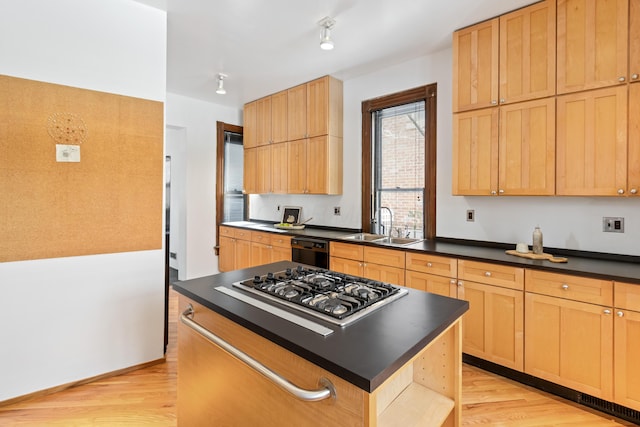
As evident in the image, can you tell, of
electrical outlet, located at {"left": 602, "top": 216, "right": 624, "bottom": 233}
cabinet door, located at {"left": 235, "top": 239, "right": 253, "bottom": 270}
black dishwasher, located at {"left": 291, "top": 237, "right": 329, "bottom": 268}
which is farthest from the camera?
cabinet door, located at {"left": 235, "top": 239, "right": 253, "bottom": 270}

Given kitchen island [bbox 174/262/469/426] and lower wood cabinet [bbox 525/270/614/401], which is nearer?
kitchen island [bbox 174/262/469/426]

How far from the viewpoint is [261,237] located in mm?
4328

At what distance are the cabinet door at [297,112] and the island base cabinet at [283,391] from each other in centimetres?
308

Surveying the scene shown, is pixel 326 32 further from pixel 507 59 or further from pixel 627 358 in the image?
pixel 627 358

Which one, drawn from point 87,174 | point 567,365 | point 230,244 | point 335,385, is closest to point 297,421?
point 335,385

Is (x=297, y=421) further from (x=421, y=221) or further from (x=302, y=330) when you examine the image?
(x=421, y=221)

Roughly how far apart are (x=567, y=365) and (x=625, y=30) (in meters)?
2.24

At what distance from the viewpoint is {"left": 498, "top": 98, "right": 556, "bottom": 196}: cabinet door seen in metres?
2.36

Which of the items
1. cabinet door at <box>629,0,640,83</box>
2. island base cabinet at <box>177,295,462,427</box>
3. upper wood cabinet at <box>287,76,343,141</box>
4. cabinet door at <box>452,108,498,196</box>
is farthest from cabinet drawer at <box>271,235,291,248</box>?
cabinet door at <box>629,0,640,83</box>

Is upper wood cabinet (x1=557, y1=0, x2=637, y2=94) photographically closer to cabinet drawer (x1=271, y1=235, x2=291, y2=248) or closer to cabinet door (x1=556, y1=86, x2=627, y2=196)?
cabinet door (x1=556, y1=86, x2=627, y2=196)

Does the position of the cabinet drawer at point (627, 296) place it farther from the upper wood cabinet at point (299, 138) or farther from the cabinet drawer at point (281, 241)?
the cabinet drawer at point (281, 241)

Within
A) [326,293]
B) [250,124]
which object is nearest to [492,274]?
[326,293]

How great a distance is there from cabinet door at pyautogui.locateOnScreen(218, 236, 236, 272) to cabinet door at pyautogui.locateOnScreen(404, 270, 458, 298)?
2936 millimetres

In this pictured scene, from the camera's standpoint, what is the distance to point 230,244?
16.2 feet
